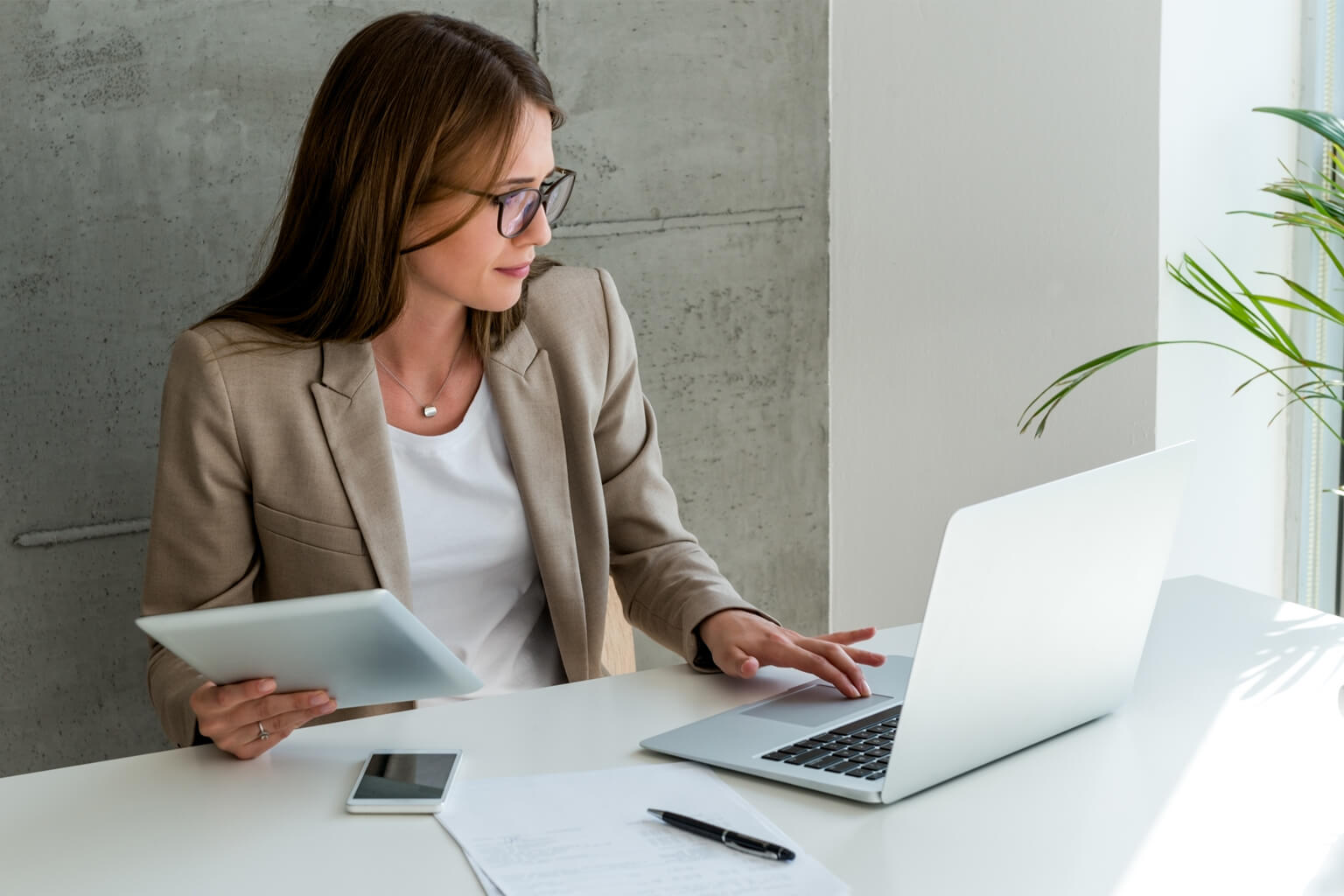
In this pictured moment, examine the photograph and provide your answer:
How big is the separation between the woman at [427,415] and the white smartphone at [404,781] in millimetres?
402

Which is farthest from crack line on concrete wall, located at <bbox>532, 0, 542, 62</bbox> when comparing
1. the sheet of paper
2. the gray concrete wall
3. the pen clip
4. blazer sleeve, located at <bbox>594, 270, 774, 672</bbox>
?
the pen clip

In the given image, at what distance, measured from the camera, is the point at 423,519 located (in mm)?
1768

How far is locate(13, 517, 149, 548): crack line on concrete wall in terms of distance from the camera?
2.03m

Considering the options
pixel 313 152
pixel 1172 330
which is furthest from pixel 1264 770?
pixel 1172 330

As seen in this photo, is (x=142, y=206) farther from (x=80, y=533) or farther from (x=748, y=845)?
(x=748, y=845)

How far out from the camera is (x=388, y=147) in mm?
1726

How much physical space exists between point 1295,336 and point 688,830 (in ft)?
8.00

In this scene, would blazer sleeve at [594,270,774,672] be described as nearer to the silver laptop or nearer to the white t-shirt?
the white t-shirt

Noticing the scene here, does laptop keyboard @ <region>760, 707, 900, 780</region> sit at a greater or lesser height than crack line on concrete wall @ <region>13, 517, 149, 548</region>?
lesser

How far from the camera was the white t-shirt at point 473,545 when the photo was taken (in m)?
1.77

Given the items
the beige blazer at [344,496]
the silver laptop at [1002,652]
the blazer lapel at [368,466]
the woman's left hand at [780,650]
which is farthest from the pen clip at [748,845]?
the blazer lapel at [368,466]

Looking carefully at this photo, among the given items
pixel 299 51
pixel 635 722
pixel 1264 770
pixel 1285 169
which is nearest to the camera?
pixel 1264 770

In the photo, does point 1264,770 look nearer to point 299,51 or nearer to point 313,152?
point 313,152

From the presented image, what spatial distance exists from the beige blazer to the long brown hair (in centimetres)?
8
